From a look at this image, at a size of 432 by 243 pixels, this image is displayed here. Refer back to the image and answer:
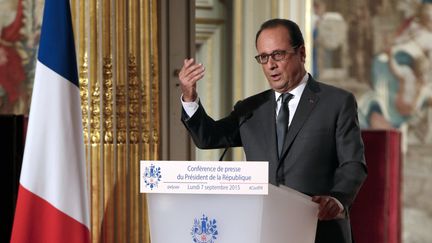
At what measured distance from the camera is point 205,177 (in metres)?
3.18

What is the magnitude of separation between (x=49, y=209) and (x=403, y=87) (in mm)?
3817

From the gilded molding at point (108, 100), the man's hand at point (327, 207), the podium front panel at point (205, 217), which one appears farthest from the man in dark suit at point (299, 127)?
the gilded molding at point (108, 100)

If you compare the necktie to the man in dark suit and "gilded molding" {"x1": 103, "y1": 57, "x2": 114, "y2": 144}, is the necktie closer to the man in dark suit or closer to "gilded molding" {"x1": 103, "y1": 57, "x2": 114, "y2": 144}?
the man in dark suit

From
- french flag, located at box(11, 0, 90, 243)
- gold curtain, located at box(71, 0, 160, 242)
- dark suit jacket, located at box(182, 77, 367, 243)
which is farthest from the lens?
gold curtain, located at box(71, 0, 160, 242)

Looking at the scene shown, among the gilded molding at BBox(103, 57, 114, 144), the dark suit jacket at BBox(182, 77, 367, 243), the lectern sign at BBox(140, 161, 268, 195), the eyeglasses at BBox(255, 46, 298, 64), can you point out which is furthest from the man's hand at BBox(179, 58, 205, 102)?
the gilded molding at BBox(103, 57, 114, 144)

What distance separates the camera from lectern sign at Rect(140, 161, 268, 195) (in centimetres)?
310

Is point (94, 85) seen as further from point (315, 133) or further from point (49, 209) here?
point (315, 133)

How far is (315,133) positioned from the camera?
360 centimetres

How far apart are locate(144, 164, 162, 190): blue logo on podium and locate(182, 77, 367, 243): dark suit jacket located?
515 mm

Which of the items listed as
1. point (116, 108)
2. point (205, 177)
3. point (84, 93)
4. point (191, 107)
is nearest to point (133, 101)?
point (116, 108)

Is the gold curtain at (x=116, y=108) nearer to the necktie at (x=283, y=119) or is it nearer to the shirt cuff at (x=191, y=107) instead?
the shirt cuff at (x=191, y=107)

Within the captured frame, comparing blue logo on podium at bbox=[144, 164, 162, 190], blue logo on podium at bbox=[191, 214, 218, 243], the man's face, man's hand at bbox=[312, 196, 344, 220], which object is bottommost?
blue logo on podium at bbox=[191, 214, 218, 243]

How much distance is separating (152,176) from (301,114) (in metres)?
0.70

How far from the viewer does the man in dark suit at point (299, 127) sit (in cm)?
357
